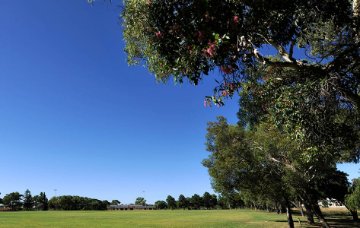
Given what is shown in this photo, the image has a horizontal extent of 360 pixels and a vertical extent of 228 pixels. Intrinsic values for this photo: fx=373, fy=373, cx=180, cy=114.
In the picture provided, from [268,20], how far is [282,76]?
12.3 feet

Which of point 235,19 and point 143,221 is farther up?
point 235,19

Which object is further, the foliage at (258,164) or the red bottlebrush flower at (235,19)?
the foliage at (258,164)

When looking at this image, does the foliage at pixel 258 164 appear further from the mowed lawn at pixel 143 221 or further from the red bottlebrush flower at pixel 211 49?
the red bottlebrush flower at pixel 211 49

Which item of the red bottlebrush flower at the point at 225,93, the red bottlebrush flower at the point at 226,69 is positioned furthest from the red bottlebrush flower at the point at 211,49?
the red bottlebrush flower at the point at 225,93

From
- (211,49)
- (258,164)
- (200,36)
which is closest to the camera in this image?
(211,49)

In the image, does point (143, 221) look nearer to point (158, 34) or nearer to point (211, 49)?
point (158, 34)

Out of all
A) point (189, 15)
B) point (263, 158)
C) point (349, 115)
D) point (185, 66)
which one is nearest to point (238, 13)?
point (189, 15)

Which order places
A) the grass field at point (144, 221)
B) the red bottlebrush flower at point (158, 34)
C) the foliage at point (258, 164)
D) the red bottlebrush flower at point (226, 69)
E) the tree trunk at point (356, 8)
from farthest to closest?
the grass field at point (144, 221), the foliage at point (258, 164), the tree trunk at point (356, 8), the red bottlebrush flower at point (226, 69), the red bottlebrush flower at point (158, 34)

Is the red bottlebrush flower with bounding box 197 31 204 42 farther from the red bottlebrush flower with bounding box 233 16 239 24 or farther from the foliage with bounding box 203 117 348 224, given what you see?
the foliage with bounding box 203 117 348 224

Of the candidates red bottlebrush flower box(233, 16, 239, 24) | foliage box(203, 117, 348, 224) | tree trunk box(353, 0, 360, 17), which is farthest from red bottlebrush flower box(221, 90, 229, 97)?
foliage box(203, 117, 348, 224)

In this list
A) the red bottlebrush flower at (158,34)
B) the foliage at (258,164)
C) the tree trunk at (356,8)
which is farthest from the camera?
the foliage at (258,164)

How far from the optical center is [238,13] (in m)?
7.55

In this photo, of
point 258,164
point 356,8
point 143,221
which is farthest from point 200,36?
point 143,221

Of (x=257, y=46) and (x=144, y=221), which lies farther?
(x=144, y=221)
